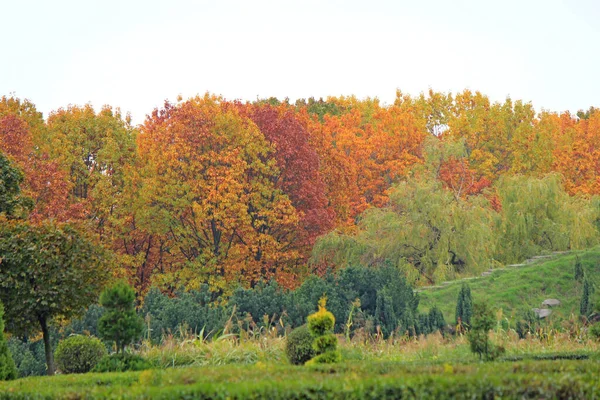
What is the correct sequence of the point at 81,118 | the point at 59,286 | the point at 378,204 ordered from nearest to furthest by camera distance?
the point at 59,286
the point at 81,118
the point at 378,204

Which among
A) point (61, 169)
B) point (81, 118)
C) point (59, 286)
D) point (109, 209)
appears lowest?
point (59, 286)

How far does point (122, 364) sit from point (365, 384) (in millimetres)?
6156

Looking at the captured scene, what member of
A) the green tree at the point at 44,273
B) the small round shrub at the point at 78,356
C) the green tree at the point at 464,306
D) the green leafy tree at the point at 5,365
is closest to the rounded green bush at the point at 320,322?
the small round shrub at the point at 78,356

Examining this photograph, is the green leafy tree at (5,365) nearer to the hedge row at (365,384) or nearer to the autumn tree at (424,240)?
the hedge row at (365,384)

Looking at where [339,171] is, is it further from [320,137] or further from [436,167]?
[436,167]

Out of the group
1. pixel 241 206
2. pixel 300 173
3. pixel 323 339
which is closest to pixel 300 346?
pixel 323 339

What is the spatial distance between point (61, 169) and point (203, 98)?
25.9 ft

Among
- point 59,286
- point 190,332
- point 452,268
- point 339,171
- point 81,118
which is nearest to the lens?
point 59,286

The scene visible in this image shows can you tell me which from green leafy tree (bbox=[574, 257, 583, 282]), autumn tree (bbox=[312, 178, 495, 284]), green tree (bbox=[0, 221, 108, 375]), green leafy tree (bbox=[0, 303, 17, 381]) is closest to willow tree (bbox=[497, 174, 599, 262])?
autumn tree (bbox=[312, 178, 495, 284])

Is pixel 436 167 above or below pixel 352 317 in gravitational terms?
above

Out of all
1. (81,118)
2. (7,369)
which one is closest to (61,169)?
(81,118)

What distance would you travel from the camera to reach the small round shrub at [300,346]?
1316 centimetres

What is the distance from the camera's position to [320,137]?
33094 millimetres

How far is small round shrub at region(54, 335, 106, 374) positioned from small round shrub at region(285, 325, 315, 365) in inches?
148
